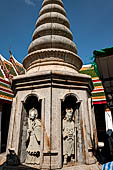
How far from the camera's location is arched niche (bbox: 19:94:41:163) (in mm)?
4968

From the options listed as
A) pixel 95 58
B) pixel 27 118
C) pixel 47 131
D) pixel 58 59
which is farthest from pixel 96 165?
pixel 58 59

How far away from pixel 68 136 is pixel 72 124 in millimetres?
443

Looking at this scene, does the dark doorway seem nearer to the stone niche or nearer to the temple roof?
the temple roof

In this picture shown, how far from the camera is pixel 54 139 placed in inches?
181

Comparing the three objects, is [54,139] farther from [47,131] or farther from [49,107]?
[49,107]

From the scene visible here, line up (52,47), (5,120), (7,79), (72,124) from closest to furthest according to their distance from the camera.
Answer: (72,124)
(52,47)
(7,79)
(5,120)

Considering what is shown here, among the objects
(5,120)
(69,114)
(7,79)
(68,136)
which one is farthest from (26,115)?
(5,120)

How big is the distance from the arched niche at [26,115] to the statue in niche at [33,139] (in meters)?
0.12

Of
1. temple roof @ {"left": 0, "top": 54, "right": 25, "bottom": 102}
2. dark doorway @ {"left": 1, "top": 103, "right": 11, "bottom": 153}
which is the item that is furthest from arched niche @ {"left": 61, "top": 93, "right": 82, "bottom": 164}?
dark doorway @ {"left": 1, "top": 103, "right": 11, "bottom": 153}

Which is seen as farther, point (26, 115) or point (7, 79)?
point (7, 79)

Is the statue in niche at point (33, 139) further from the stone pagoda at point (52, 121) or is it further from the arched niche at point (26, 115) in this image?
the arched niche at point (26, 115)

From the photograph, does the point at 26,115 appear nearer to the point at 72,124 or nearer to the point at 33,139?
the point at 33,139

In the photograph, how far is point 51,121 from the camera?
188 inches

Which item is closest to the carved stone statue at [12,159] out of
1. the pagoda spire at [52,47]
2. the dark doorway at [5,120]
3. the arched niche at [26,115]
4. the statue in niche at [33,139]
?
the arched niche at [26,115]
